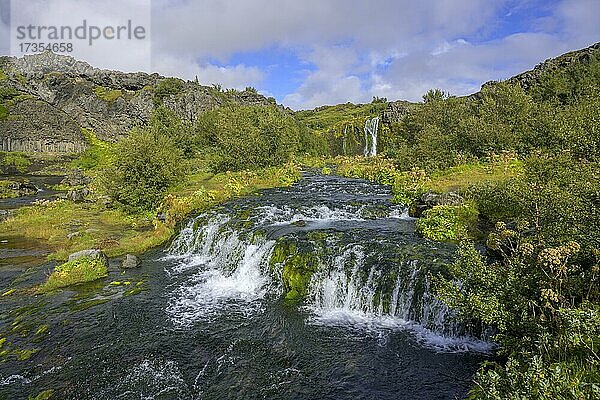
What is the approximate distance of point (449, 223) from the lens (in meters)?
17.5

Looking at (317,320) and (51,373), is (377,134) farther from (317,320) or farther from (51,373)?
(51,373)

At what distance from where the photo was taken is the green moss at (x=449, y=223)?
16.8m

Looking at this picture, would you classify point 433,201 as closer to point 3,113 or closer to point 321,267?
point 321,267

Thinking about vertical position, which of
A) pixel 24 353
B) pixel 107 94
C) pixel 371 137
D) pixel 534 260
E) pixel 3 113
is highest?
pixel 107 94

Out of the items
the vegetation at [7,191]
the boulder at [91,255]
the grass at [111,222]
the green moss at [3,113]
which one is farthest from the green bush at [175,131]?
the green moss at [3,113]

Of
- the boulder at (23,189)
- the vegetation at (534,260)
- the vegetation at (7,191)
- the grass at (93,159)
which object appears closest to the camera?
the vegetation at (534,260)

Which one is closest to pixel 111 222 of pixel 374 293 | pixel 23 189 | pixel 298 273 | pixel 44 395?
pixel 298 273

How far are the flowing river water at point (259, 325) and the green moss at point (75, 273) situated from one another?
2.16 feet

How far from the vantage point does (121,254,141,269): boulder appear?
61.7ft

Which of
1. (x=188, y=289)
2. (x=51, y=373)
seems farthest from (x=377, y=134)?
(x=51, y=373)

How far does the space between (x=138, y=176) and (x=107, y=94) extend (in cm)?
12317

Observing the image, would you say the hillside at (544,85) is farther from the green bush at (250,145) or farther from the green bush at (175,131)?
the green bush at (175,131)

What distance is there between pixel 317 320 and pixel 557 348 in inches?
320

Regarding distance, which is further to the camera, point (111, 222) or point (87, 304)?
point (111, 222)
